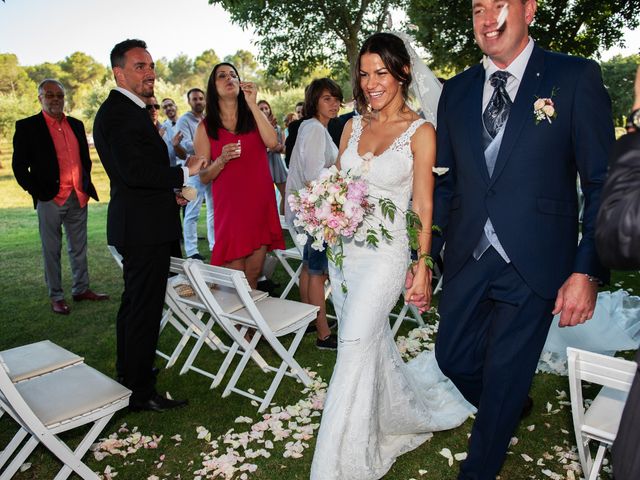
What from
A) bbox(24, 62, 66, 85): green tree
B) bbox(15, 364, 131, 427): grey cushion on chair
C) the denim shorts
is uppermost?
bbox(24, 62, 66, 85): green tree

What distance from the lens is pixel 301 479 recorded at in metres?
Answer: 3.37

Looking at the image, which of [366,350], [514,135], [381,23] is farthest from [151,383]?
[381,23]

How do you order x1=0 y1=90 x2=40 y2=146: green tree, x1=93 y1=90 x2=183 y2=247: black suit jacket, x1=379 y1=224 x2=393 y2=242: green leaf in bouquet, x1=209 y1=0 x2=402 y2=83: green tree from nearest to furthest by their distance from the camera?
x1=379 y1=224 x2=393 y2=242: green leaf in bouquet → x1=93 y1=90 x2=183 y2=247: black suit jacket → x1=209 y1=0 x2=402 y2=83: green tree → x1=0 y1=90 x2=40 y2=146: green tree

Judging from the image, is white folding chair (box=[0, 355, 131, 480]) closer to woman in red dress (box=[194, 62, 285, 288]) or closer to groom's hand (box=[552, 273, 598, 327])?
woman in red dress (box=[194, 62, 285, 288])

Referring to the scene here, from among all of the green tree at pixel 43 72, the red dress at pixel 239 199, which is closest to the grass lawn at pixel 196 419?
the red dress at pixel 239 199

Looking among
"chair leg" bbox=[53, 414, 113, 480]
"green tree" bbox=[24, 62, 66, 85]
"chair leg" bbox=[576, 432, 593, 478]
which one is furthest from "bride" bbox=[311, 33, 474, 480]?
"green tree" bbox=[24, 62, 66, 85]

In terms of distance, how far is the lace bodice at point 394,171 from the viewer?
10.8 ft

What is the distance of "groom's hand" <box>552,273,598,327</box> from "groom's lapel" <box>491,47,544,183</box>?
609 millimetres

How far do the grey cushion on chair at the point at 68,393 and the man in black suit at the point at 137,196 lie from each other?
2.28 feet

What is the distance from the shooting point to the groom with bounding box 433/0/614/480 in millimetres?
2520

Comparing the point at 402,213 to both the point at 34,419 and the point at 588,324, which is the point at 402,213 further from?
the point at 588,324

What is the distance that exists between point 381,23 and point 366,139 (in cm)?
1553

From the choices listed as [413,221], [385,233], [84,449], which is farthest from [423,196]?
[84,449]

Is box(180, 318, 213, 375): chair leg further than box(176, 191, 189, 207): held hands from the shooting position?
Yes
